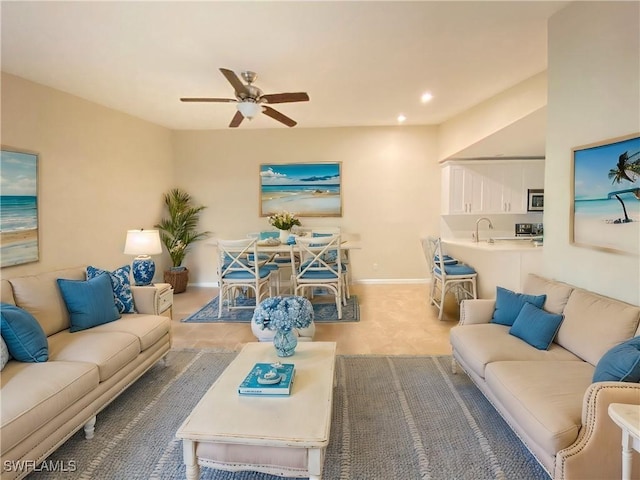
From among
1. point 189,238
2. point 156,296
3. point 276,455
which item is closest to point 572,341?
point 276,455

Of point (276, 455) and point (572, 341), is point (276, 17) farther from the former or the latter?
point (572, 341)

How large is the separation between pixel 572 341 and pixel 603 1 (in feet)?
6.96

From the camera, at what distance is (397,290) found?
580 cm

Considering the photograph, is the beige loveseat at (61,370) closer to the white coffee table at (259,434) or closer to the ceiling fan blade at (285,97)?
the white coffee table at (259,434)

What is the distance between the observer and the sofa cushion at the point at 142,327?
2660 millimetres

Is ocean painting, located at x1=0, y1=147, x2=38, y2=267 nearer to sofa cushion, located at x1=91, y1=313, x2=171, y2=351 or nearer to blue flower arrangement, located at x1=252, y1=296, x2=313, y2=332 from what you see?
sofa cushion, located at x1=91, y1=313, x2=171, y2=351

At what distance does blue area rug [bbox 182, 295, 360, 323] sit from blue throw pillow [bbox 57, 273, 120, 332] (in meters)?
1.65

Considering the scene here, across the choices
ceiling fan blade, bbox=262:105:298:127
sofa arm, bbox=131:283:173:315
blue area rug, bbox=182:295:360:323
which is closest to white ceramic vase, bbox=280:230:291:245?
blue area rug, bbox=182:295:360:323

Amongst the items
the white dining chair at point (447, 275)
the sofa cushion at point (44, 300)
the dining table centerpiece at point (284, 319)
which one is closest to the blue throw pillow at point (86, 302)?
the sofa cushion at point (44, 300)

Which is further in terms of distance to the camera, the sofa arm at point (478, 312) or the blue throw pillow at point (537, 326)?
the sofa arm at point (478, 312)

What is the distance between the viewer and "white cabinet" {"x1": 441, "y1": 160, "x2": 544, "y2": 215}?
17.8ft

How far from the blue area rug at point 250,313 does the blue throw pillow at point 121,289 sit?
4.50 feet

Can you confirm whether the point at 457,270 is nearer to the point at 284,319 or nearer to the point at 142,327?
the point at 284,319

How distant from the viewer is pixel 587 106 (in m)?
2.38
